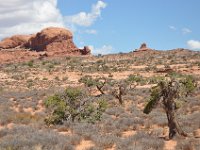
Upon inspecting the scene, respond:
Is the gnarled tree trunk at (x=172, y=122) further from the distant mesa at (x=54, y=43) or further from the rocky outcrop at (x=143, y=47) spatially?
the rocky outcrop at (x=143, y=47)

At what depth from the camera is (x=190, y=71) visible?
4962 cm

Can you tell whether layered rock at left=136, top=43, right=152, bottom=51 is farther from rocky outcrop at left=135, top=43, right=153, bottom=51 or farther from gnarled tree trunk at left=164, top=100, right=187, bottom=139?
gnarled tree trunk at left=164, top=100, right=187, bottom=139

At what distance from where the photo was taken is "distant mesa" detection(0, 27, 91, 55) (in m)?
89.9

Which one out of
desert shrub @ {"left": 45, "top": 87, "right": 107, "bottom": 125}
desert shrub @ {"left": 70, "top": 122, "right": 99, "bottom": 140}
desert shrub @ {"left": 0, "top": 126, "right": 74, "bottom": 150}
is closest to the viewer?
desert shrub @ {"left": 0, "top": 126, "right": 74, "bottom": 150}

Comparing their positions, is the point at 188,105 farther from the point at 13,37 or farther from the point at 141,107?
the point at 13,37

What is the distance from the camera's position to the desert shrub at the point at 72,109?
19.1 m

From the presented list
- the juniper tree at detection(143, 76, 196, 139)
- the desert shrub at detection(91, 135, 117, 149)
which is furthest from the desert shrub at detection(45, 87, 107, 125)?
the juniper tree at detection(143, 76, 196, 139)

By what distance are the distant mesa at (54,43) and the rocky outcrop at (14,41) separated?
0.55 metres

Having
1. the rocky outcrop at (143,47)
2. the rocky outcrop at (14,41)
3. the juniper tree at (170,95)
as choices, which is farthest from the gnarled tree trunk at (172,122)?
the rocky outcrop at (14,41)

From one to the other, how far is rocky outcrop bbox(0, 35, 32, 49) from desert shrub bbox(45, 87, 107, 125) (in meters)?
77.5

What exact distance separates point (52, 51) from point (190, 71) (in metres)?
45.3

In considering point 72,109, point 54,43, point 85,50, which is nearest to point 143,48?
point 85,50

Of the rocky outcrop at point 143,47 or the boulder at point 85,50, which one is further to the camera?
the rocky outcrop at point 143,47

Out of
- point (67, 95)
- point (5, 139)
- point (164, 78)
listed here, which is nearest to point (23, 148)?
point (5, 139)
